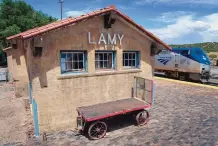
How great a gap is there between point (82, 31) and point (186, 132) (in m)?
6.24

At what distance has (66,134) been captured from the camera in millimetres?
8508

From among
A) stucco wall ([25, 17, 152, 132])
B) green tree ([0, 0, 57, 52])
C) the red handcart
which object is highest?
green tree ([0, 0, 57, 52])

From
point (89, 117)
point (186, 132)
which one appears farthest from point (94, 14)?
point (186, 132)

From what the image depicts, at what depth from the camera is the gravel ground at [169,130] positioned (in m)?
7.59

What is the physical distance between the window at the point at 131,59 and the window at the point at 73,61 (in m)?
2.41

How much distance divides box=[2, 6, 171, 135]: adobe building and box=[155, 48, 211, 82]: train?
10696 mm

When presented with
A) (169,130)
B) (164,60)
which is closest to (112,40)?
(169,130)

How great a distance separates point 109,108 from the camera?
866 centimetres

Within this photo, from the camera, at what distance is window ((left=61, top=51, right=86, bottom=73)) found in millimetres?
8481

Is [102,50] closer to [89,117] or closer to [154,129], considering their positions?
[89,117]

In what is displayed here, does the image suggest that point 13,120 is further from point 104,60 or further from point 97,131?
point 104,60

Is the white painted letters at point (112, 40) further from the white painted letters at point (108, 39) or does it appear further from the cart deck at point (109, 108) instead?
the cart deck at point (109, 108)

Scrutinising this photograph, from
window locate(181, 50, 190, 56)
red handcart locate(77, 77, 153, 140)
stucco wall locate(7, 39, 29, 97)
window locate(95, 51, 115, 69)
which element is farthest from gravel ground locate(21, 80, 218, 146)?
window locate(181, 50, 190, 56)

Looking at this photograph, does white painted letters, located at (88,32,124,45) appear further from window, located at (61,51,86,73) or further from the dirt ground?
the dirt ground
